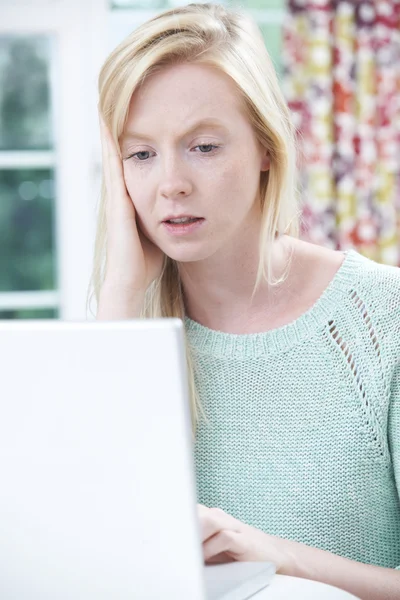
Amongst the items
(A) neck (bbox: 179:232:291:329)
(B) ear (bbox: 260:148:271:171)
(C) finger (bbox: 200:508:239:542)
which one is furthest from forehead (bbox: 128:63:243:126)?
(C) finger (bbox: 200:508:239:542)

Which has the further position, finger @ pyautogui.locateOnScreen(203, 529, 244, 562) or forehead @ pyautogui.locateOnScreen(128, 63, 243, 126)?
forehead @ pyautogui.locateOnScreen(128, 63, 243, 126)

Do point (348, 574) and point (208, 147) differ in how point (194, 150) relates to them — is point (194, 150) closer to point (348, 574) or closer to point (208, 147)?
point (208, 147)

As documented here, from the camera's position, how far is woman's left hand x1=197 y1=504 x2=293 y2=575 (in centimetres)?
89

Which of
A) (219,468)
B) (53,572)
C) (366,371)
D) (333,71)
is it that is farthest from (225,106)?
(333,71)

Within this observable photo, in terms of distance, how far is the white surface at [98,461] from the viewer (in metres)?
0.68

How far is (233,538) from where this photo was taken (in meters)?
0.89

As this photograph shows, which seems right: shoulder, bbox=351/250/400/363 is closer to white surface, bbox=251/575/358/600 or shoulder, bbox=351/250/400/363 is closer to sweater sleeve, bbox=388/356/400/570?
sweater sleeve, bbox=388/356/400/570

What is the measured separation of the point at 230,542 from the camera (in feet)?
2.92

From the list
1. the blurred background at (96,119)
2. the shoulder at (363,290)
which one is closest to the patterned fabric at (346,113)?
the blurred background at (96,119)

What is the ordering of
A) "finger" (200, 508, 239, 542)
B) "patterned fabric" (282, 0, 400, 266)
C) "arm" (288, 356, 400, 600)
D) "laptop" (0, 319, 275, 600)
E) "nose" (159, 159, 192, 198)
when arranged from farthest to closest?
"patterned fabric" (282, 0, 400, 266) → "nose" (159, 159, 192, 198) → "arm" (288, 356, 400, 600) → "finger" (200, 508, 239, 542) → "laptop" (0, 319, 275, 600)

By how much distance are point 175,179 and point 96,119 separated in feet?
6.87

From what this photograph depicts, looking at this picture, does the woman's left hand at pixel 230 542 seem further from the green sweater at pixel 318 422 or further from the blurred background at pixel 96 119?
the blurred background at pixel 96 119

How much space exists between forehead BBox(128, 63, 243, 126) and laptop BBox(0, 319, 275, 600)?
0.59 metres

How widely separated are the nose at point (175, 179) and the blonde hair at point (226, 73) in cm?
11
